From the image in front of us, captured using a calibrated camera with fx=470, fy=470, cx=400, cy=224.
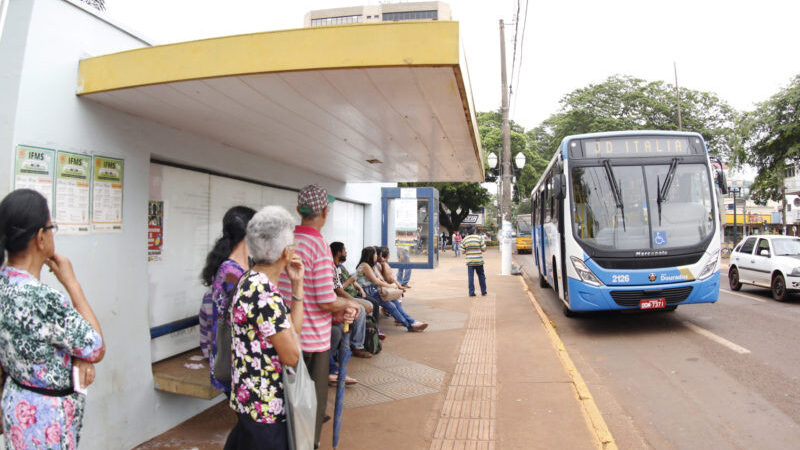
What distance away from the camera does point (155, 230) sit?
4254mm

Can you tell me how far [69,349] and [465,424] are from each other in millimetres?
3106

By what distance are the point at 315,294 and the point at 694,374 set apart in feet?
15.3

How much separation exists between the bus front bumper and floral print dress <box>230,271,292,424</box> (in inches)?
228

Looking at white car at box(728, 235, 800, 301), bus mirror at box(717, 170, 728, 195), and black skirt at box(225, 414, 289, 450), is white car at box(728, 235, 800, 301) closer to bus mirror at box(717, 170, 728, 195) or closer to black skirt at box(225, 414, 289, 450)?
bus mirror at box(717, 170, 728, 195)

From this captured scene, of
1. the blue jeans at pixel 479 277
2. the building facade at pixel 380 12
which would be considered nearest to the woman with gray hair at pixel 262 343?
the blue jeans at pixel 479 277

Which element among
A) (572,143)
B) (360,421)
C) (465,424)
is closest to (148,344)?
(360,421)

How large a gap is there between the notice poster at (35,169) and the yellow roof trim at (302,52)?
740 millimetres

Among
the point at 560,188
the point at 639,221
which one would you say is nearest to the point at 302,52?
the point at 560,188

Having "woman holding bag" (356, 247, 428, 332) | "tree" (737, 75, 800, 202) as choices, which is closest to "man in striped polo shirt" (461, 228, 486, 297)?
"woman holding bag" (356, 247, 428, 332)

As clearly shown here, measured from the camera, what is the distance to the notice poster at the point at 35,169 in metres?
2.99

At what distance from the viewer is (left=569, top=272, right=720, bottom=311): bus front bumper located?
6.78 metres

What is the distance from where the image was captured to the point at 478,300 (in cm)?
1125

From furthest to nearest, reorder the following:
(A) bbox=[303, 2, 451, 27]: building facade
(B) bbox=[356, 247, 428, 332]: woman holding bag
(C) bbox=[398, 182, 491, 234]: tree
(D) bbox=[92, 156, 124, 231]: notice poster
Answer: (A) bbox=[303, 2, 451, 27]: building facade
(C) bbox=[398, 182, 491, 234]: tree
(B) bbox=[356, 247, 428, 332]: woman holding bag
(D) bbox=[92, 156, 124, 231]: notice poster

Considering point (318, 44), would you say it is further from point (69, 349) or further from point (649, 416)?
point (649, 416)
